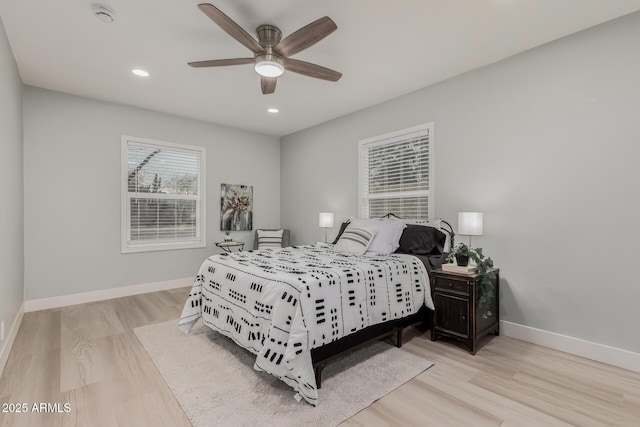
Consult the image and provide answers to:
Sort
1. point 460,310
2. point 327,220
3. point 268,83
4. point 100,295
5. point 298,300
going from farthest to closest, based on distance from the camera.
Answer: point 327,220 → point 100,295 → point 268,83 → point 460,310 → point 298,300

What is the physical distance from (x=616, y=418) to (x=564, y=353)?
91cm

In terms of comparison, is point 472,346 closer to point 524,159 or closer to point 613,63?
point 524,159

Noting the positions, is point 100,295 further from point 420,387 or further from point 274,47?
point 420,387

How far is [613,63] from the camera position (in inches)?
95.9

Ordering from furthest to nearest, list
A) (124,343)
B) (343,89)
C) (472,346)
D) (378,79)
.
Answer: (343,89) < (378,79) < (124,343) < (472,346)

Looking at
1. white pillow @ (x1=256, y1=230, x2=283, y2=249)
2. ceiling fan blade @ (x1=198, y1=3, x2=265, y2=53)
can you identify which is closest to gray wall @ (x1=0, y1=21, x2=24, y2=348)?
ceiling fan blade @ (x1=198, y1=3, x2=265, y2=53)

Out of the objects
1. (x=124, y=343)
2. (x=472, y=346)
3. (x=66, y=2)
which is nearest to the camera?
(x=66, y=2)

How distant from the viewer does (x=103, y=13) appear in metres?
2.30

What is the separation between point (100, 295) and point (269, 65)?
12.6 feet

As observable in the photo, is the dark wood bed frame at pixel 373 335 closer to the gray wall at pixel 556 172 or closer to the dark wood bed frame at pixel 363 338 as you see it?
the dark wood bed frame at pixel 363 338

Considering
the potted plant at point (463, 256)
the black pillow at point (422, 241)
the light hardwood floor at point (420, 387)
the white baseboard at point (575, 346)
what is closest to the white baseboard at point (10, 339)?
the light hardwood floor at point (420, 387)

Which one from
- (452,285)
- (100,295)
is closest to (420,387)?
(452,285)

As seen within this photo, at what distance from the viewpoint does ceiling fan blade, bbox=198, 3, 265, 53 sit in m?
1.88

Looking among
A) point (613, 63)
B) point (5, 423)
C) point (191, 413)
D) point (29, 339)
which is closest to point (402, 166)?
point (613, 63)
